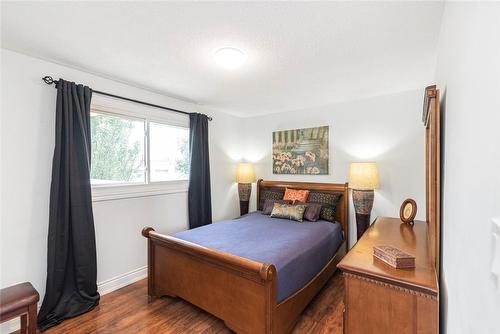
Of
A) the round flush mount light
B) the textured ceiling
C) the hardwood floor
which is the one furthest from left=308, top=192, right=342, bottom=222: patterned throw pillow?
the round flush mount light

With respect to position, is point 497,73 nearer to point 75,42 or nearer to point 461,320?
point 461,320

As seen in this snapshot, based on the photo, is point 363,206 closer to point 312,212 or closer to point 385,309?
point 312,212

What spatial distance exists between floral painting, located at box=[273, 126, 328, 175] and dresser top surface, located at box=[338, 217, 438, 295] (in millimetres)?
1548

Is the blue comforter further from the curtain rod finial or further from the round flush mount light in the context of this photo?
the curtain rod finial

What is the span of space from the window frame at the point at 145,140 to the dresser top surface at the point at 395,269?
7.82 feet

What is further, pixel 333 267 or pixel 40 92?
pixel 333 267

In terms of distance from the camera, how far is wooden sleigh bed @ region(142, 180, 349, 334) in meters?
1.66

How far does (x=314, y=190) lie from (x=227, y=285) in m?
2.09

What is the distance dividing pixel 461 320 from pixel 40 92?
311 cm

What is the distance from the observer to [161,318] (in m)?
2.10

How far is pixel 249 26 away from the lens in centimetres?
159

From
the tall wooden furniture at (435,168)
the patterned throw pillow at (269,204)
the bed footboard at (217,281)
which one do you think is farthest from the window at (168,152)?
Answer: the tall wooden furniture at (435,168)

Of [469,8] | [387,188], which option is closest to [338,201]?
[387,188]

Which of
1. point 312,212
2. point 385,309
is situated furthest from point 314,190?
point 385,309
